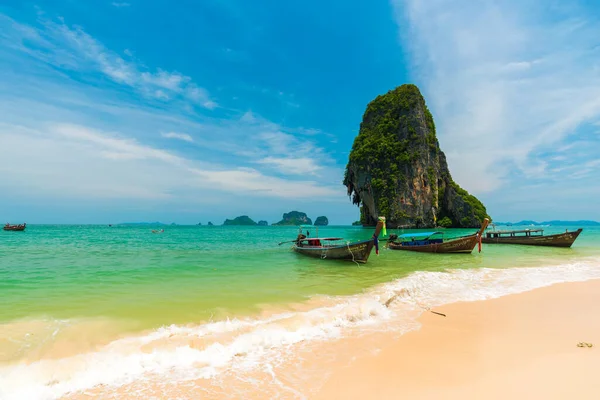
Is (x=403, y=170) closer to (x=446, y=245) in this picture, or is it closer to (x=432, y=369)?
(x=446, y=245)

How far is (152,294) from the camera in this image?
30.2ft

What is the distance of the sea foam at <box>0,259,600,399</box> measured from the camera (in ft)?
13.5

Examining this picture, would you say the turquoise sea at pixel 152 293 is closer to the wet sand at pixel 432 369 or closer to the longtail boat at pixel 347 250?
the longtail boat at pixel 347 250

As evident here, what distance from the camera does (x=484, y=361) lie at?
→ 14.3 ft

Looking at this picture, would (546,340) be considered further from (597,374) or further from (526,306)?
(526,306)

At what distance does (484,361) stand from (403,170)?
5776 cm

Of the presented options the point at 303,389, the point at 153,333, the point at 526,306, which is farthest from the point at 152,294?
the point at 526,306

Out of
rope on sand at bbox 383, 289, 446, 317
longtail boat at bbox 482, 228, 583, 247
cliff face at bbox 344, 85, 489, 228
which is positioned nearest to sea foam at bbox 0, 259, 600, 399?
rope on sand at bbox 383, 289, 446, 317

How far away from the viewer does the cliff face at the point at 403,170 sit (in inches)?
2267

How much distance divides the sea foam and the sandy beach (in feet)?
3.19

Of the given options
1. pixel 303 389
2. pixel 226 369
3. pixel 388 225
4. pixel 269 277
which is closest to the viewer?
pixel 303 389

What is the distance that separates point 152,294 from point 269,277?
4.69 m

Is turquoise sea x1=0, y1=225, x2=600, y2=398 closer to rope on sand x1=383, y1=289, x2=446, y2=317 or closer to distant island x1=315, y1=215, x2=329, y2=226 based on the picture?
rope on sand x1=383, y1=289, x2=446, y2=317

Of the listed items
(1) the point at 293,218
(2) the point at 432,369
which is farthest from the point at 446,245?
(1) the point at 293,218
